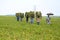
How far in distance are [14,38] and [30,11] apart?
18.1 metres

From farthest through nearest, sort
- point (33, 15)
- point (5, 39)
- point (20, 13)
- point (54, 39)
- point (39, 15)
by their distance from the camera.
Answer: point (20, 13) → point (33, 15) → point (39, 15) → point (54, 39) → point (5, 39)

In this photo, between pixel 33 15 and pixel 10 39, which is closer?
pixel 10 39

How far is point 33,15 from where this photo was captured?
3155 centimetres

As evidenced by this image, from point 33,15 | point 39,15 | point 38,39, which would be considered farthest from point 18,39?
point 33,15

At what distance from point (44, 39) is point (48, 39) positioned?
260mm

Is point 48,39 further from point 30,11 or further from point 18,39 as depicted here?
point 30,11

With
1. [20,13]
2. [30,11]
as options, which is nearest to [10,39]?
[30,11]

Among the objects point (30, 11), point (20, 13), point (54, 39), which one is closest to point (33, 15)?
point (30, 11)

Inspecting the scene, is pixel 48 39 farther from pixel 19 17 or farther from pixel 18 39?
pixel 19 17

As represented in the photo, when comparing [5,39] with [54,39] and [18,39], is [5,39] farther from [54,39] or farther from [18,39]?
[54,39]

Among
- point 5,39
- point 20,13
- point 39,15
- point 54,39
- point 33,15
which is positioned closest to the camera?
point 5,39

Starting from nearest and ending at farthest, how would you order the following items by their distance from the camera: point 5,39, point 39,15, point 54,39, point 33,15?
point 5,39 → point 54,39 → point 39,15 → point 33,15

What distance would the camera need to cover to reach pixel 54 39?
1545 centimetres

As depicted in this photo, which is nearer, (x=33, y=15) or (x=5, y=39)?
(x=5, y=39)
